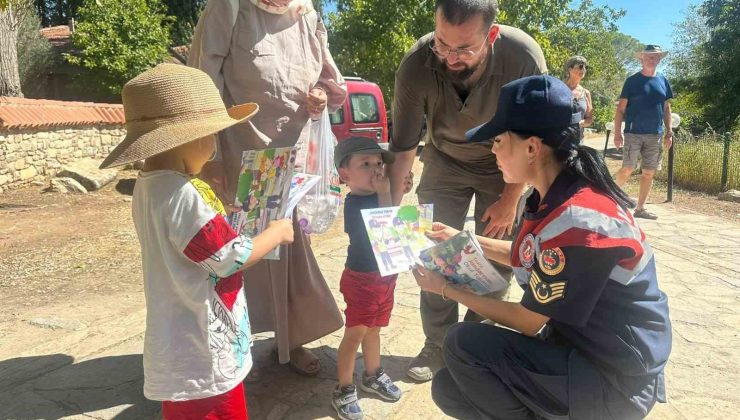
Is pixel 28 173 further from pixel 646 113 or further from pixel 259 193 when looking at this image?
pixel 646 113

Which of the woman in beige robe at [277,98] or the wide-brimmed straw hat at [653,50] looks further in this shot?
the wide-brimmed straw hat at [653,50]

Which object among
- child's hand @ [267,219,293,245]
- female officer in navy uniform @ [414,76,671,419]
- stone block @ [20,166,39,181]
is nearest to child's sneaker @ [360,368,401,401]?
female officer in navy uniform @ [414,76,671,419]

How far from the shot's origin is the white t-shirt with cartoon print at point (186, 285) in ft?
5.56

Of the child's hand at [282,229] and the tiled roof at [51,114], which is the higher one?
the tiled roof at [51,114]

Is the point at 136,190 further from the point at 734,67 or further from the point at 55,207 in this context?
the point at 734,67

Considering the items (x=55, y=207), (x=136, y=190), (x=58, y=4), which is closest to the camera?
(x=136, y=190)

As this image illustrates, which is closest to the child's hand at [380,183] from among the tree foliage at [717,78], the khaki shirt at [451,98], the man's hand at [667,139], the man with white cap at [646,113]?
the khaki shirt at [451,98]

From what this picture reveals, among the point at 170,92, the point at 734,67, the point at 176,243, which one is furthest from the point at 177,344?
the point at 734,67

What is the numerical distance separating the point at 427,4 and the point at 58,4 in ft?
60.8

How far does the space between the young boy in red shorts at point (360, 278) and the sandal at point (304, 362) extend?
1.04 feet

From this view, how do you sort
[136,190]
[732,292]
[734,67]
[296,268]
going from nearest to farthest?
[136,190], [296,268], [732,292], [734,67]

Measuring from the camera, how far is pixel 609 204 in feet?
5.67

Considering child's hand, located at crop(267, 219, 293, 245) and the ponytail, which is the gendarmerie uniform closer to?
the ponytail

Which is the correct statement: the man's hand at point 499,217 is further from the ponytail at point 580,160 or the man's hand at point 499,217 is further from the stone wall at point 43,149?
the stone wall at point 43,149
